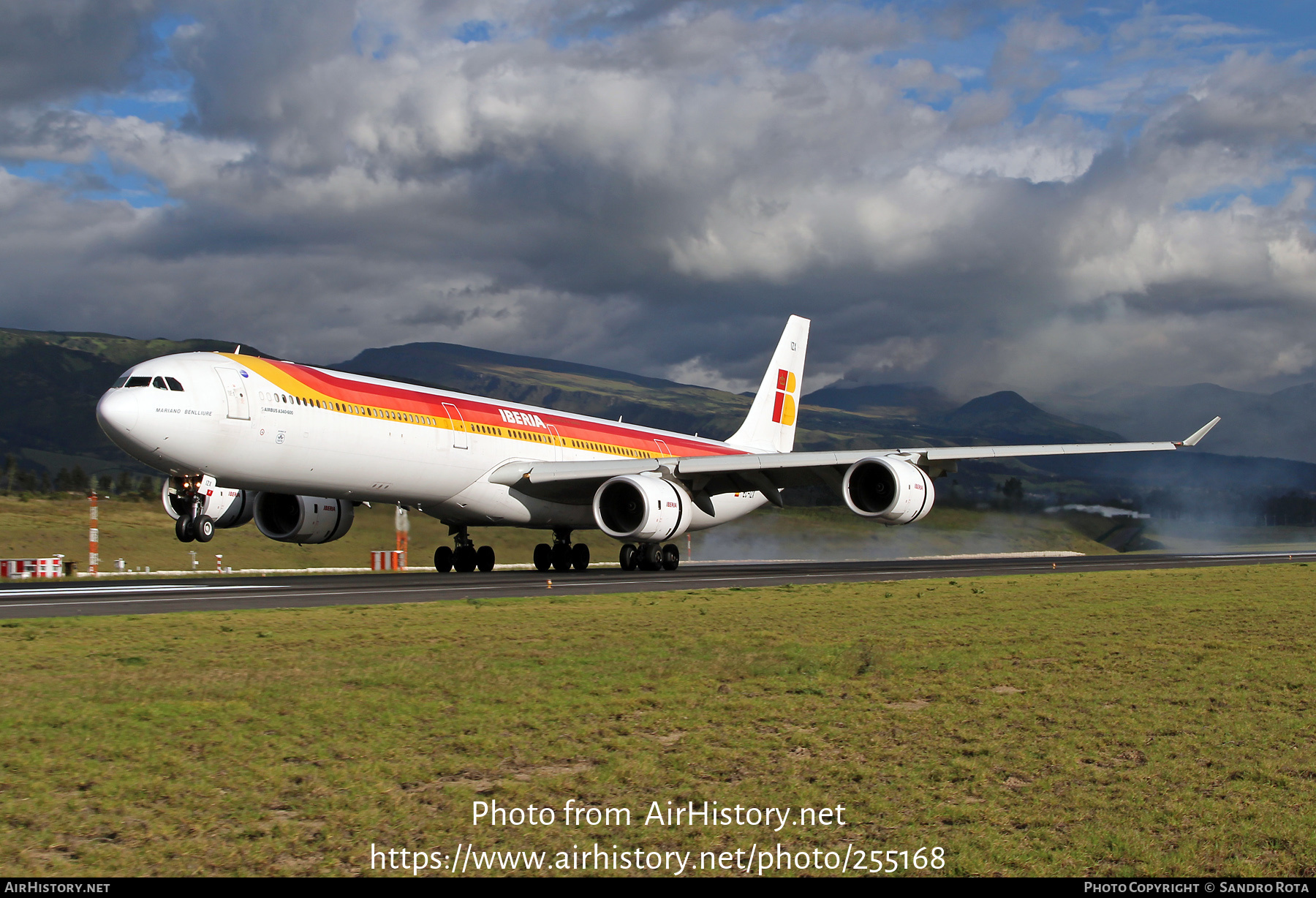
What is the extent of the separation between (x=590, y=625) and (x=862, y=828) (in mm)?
8693

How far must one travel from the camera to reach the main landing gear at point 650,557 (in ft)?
102

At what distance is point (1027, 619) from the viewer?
48.5 feet

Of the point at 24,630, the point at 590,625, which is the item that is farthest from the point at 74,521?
the point at 590,625

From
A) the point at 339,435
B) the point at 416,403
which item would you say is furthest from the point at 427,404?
the point at 339,435

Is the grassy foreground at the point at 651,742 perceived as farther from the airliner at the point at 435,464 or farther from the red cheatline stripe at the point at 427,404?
the red cheatline stripe at the point at 427,404

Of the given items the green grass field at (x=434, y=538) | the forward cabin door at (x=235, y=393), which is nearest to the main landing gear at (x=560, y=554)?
the green grass field at (x=434, y=538)

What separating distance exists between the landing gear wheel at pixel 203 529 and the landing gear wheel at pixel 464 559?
406 inches

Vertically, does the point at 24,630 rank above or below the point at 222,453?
below

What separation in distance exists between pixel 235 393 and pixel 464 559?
1053 cm

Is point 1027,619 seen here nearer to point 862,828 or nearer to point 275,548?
point 862,828

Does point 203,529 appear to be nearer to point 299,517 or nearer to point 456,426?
point 299,517

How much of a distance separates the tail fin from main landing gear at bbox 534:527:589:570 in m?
11.9

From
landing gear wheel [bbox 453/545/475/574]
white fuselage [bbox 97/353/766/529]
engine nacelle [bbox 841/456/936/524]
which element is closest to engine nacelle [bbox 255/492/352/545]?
white fuselage [bbox 97/353/766/529]

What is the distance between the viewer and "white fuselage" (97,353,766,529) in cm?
2191
